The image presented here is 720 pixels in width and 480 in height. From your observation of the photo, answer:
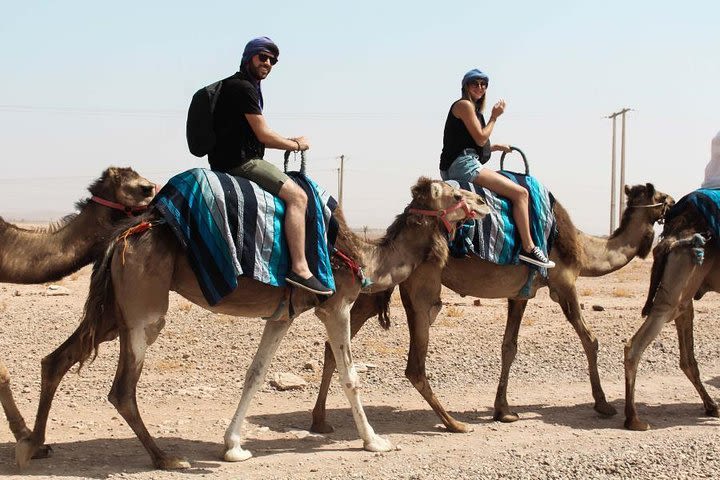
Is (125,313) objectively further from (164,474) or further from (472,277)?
(472,277)

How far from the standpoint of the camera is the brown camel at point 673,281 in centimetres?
934

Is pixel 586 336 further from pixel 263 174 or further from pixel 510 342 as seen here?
pixel 263 174

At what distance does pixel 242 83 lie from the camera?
751 centimetres

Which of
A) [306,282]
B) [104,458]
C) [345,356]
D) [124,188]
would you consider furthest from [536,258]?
[104,458]

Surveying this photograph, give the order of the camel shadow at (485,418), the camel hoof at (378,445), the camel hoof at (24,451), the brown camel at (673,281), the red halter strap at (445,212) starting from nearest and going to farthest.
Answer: the camel hoof at (24,451)
the camel hoof at (378,445)
the red halter strap at (445,212)
the camel shadow at (485,418)
the brown camel at (673,281)

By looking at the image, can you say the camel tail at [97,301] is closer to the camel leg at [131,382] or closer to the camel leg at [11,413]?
the camel leg at [131,382]

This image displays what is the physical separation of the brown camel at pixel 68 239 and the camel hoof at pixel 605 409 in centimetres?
497

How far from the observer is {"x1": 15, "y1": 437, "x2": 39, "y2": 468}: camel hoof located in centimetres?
713

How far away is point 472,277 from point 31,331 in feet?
23.7

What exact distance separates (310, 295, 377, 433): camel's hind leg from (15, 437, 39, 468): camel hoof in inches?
105

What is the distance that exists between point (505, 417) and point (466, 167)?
2510 mm

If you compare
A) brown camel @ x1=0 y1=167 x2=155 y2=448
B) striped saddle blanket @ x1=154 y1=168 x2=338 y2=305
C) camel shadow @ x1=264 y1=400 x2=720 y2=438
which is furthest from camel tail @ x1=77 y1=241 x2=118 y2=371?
camel shadow @ x1=264 y1=400 x2=720 y2=438

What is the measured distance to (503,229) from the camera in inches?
368

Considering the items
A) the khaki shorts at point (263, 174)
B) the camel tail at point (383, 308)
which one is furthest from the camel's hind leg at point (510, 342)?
the khaki shorts at point (263, 174)
